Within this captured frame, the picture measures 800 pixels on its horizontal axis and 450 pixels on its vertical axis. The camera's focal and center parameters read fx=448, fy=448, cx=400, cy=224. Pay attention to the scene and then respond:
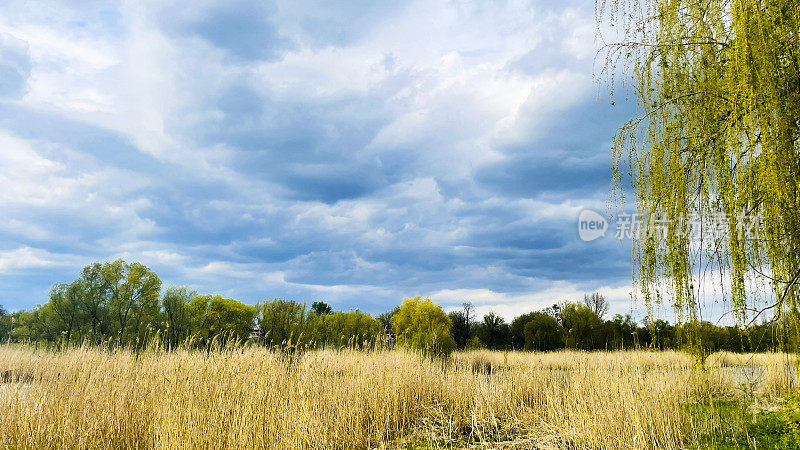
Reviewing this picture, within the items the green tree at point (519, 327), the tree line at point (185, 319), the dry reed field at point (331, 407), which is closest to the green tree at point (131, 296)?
the tree line at point (185, 319)

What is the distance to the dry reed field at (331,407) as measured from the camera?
4215 mm

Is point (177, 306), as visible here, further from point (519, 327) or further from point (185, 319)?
point (519, 327)

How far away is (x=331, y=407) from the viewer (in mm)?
5469

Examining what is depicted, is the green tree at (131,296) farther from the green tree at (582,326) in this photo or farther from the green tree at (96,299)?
the green tree at (582,326)

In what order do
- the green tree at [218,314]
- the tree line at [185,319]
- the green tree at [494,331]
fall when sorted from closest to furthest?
the tree line at [185,319], the green tree at [218,314], the green tree at [494,331]

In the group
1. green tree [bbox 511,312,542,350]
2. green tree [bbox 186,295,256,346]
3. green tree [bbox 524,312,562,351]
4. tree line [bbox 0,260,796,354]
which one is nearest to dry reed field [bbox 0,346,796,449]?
tree line [bbox 0,260,796,354]

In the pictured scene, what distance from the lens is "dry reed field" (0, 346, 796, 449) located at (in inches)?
166

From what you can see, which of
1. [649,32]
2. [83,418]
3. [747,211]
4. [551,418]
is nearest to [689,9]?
[649,32]

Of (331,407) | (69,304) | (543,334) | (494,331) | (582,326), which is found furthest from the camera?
(494,331)

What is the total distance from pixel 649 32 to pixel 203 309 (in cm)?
2945

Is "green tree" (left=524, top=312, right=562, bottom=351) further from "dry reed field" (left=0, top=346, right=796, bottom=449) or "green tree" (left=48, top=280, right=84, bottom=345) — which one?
"green tree" (left=48, top=280, right=84, bottom=345)

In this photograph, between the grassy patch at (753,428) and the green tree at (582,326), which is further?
the green tree at (582,326)

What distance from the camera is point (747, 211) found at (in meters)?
3.65

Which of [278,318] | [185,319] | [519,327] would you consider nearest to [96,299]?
[185,319]
